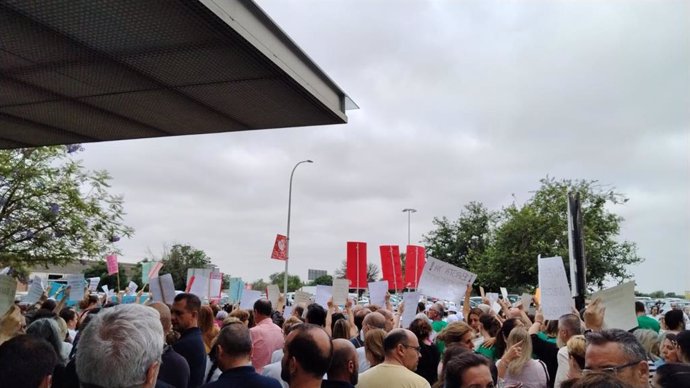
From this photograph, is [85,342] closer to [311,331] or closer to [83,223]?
[311,331]

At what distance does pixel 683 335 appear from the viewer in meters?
4.31

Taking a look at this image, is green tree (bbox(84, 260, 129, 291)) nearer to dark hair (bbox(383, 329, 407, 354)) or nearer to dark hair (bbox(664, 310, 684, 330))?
dark hair (bbox(664, 310, 684, 330))

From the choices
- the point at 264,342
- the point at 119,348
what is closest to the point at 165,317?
the point at 264,342

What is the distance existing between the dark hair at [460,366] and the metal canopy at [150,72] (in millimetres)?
2580

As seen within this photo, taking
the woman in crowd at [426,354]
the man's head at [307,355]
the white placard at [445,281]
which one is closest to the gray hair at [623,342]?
the man's head at [307,355]

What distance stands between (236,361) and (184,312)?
1278mm

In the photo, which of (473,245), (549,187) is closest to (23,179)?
(549,187)

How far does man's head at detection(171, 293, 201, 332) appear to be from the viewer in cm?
455

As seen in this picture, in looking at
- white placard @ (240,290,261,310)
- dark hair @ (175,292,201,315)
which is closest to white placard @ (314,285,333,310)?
white placard @ (240,290,261,310)

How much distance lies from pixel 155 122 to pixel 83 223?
16.7 metres

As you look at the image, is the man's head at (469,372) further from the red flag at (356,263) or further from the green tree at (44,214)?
the green tree at (44,214)

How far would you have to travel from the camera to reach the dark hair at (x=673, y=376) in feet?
8.95

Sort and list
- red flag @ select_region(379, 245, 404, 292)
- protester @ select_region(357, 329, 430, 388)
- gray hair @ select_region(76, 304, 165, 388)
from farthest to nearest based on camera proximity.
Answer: red flag @ select_region(379, 245, 404, 292)
protester @ select_region(357, 329, 430, 388)
gray hair @ select_region(76, 304, 165, 388)

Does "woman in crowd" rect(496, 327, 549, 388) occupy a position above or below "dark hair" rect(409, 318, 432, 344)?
below
